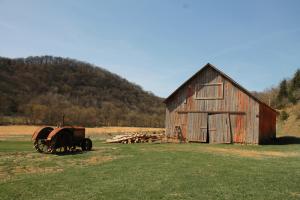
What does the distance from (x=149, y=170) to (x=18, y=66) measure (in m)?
129

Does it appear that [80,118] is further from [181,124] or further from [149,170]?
[149,170]

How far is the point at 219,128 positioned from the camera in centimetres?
3034

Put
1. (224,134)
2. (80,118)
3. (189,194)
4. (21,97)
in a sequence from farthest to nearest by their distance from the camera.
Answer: (21,97), (80,118), (224,134), (189,194)

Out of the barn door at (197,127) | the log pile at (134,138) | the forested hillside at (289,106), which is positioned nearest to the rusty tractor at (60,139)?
the log pile at (134,138)

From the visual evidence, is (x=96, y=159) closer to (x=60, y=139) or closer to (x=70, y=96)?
(x=60, y=139)

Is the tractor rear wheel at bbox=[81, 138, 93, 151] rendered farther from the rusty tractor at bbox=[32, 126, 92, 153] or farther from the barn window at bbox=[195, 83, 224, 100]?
the barn window at bbox=[195, 83, 224, 100]

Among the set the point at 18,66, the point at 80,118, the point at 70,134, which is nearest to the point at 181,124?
the point at 70,134

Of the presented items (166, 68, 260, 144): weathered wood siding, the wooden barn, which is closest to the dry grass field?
(166, 68, 260, 144): weathered wood siding

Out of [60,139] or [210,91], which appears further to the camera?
[210,91]

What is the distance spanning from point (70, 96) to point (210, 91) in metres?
99.0

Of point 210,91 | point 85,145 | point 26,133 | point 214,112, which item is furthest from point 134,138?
point 26,133

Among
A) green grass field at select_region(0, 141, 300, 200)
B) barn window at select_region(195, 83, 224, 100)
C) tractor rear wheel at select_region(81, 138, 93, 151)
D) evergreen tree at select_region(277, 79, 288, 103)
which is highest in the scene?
evergreen tree at select_region(277, 79, 288, 103)

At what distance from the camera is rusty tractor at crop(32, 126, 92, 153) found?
66.3ft

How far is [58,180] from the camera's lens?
Result: 12227 mm
